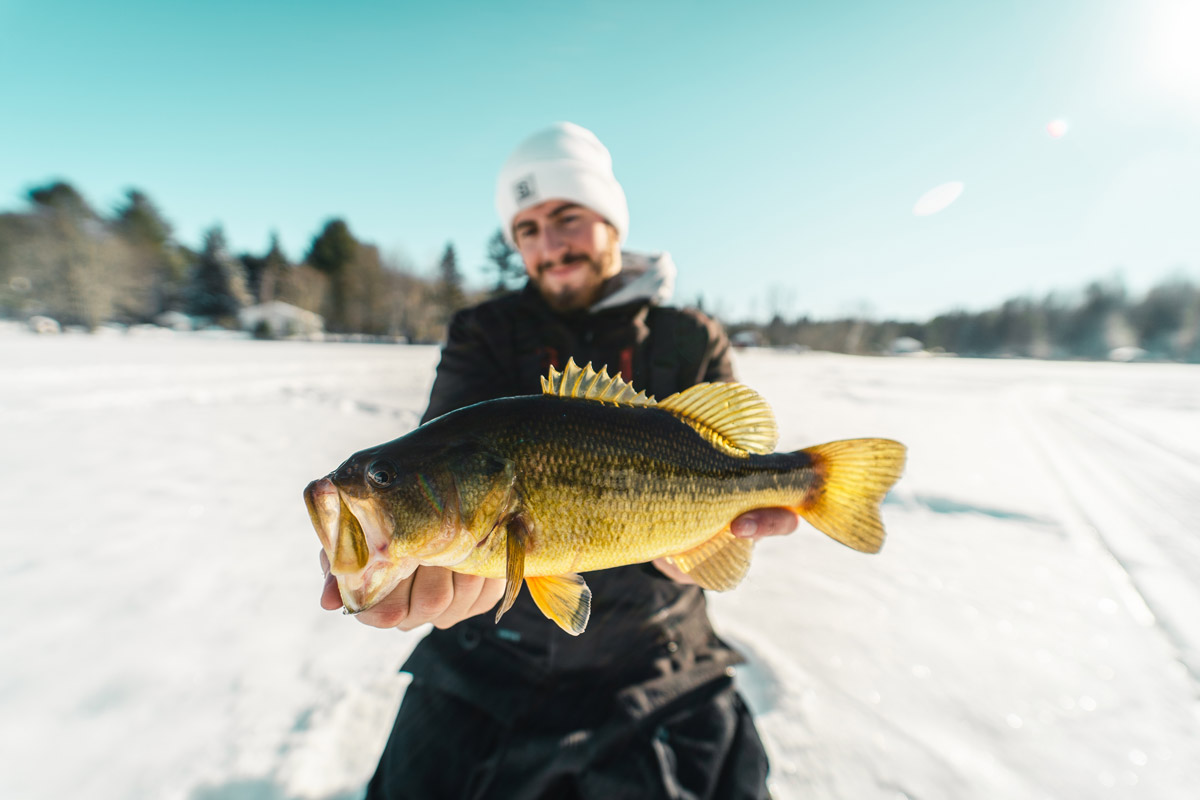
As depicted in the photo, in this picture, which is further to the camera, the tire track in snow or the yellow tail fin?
the tire track in snow

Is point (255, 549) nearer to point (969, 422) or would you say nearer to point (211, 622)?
point (211, 622)

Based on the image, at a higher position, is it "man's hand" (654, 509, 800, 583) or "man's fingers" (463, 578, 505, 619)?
"man's hand" (654, 509, 800, 583)

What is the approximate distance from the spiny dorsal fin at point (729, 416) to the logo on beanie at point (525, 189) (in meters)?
1.98

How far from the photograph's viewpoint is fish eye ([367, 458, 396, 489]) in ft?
3.80

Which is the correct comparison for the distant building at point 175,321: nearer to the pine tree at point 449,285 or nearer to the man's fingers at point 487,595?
the pine tree at point 449,285

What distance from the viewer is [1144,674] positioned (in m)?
2.46

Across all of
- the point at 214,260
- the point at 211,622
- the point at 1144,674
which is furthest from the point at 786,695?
the point at 214,260

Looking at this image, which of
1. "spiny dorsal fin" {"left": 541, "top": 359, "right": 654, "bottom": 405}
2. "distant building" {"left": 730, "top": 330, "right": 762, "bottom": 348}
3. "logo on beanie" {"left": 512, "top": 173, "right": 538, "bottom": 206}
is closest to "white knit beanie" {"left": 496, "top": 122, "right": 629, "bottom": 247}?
"logo on beanie" {"left": 512, "top": 173, "right": 538, "bottom": 206}

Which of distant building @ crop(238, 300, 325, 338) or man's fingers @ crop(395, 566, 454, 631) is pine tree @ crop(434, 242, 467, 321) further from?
man's fingers @ crop(395, 566, 454, 631)

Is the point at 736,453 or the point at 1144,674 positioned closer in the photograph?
the point at 736,453

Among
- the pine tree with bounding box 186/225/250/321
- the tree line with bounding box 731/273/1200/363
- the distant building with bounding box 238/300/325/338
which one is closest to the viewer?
the distant building with bounding box 238/300/325/338

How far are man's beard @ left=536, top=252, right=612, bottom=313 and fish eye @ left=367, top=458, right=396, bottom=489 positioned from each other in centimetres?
182

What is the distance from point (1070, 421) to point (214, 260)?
59.7 meters

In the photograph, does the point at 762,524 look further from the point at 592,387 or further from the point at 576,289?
the point at 576,289
